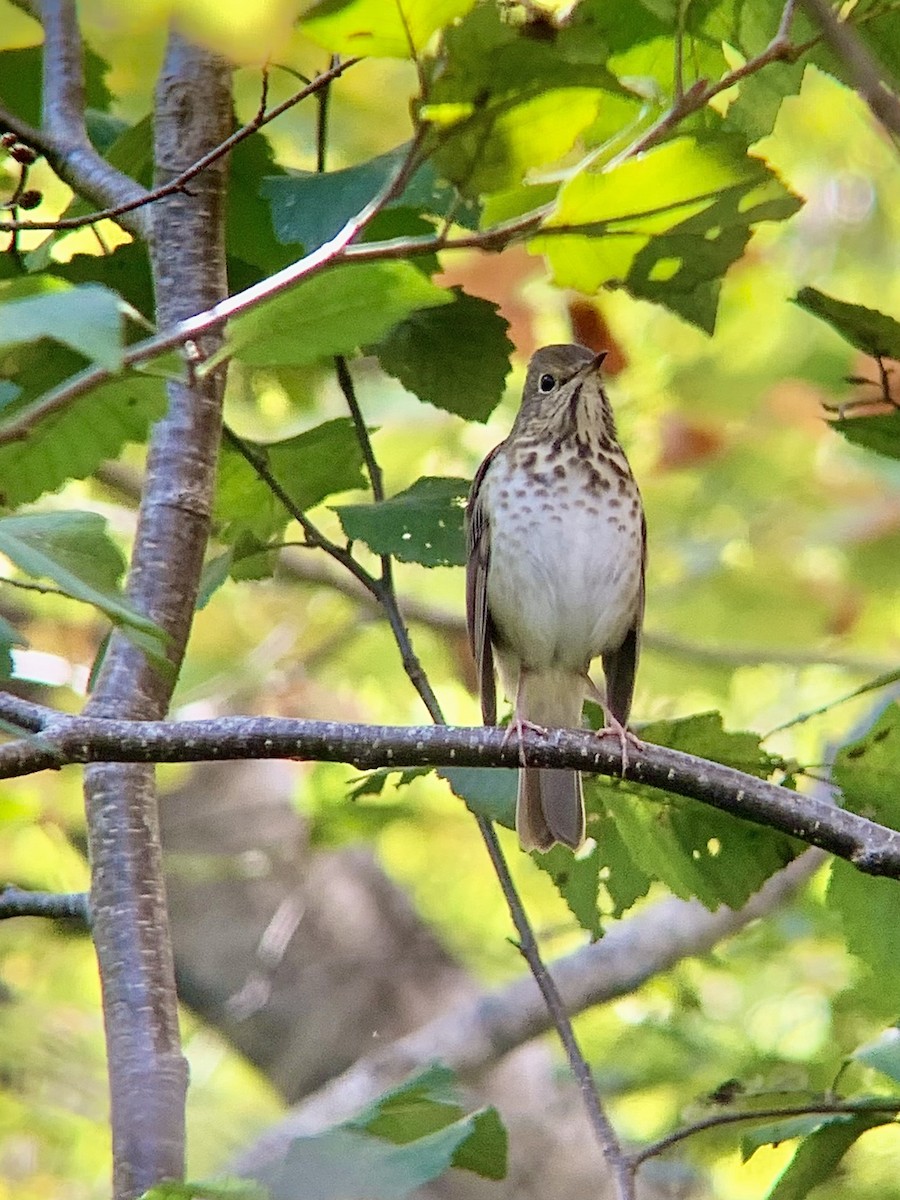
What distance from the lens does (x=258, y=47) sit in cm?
155

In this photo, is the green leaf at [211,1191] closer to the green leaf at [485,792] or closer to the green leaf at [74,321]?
the green leaf at [74,321]

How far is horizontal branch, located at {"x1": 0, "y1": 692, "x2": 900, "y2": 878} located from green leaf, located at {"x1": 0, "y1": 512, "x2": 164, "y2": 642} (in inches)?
9.2

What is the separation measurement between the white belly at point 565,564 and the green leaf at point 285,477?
0.93m

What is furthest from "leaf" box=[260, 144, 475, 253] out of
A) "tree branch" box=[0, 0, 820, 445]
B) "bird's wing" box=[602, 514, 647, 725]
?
"bird's wing" box=[602, 514, 647, 725]

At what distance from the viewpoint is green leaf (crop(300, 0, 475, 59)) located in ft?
5.27

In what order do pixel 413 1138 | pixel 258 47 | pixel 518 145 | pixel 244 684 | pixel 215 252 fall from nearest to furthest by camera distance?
pixel 258 47, pixel 518 145, pixel 413 1138, pixel 215 252, pixel 244 684

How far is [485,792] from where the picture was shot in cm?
246

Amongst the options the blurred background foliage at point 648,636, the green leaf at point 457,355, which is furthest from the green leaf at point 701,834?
the blurred background foliage at point 648,636

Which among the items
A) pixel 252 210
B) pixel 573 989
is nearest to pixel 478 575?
pixel 252 210

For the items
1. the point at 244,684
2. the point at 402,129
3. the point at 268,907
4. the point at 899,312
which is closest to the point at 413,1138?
the point at 402,129

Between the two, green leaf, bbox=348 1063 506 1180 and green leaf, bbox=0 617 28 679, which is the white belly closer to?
green leaf, bbox=348 1063 506 1180

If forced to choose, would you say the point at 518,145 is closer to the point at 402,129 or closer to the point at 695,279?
the point at 695,279

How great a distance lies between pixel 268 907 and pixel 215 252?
4.04 metres

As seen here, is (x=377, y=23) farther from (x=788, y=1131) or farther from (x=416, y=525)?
(x=788, y=1131)
